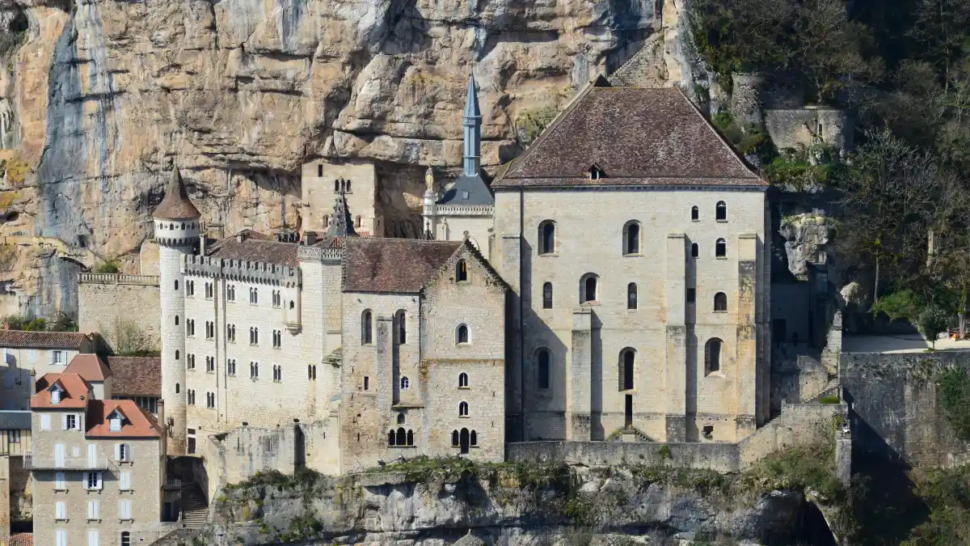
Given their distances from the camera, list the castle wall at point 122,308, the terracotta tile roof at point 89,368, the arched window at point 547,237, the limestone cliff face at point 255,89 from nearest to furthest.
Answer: the arched window at point 547,237
the terracotta tile roof at point 89,368
the limestone cliff face at point 255,89
the castle wall at point 122,308

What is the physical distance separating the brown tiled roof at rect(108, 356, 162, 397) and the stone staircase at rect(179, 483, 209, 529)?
5.53 meters

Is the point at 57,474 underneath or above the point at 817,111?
underneath

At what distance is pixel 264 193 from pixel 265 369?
1251cm

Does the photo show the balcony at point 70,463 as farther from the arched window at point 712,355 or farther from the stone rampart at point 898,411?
the stone rampart at point 898,411

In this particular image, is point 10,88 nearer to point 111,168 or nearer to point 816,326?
point 111,168

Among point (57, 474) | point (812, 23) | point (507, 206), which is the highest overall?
point (812, 23)

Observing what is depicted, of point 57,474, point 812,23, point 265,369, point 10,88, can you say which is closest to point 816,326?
point 812,23

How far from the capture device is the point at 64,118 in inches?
5007

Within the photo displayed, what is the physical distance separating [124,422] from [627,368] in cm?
1963

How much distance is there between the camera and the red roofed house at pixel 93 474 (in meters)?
111

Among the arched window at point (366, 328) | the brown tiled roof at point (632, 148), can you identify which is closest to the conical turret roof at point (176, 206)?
the arched window at point (366, 328)

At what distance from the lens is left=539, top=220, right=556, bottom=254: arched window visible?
108188 millimetres

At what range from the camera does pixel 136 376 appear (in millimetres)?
118938

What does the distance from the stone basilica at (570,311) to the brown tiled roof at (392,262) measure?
7cm
